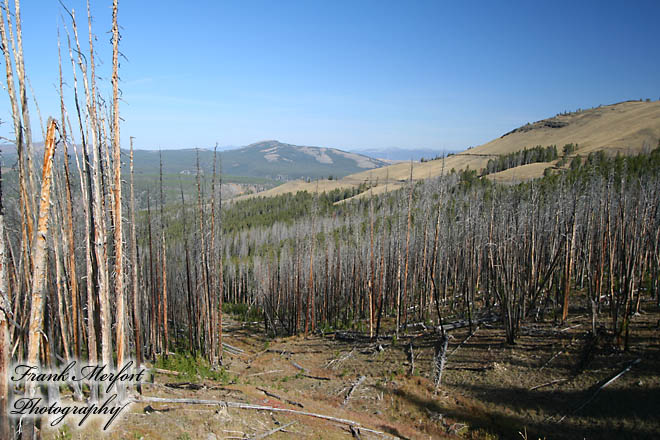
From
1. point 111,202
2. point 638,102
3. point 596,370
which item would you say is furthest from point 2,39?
point 638,102

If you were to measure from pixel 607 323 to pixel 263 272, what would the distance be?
28.8m

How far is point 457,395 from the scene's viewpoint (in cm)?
1216

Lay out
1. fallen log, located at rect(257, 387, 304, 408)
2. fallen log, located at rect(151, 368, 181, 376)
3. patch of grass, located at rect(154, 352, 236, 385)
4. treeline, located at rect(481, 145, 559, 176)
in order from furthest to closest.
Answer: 1. treeline, located at rect(481, 145, 559, 176)
2. patch of grass, located at rect(154, 352, 236, 385)
3. fallen log, located at rect(151, 368, 181, 376)
4. fallen log, located at rect(257, 387, 304, 408)

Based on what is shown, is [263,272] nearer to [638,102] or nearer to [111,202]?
[111,202]

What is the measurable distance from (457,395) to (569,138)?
408 ft

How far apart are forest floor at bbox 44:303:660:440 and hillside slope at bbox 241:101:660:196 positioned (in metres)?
61.1

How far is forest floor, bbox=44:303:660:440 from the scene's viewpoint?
27.7ft

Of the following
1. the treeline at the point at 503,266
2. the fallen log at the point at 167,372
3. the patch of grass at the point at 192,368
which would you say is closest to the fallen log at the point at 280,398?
the patch of grass at the point at 192,368

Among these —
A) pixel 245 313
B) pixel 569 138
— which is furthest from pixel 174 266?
pixel 569 138

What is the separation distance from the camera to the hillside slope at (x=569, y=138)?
78.9 m

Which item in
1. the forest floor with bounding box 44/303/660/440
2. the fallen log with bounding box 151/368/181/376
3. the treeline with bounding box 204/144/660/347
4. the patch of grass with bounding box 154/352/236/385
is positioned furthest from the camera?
the treeline with bounding box 204/144/660/347

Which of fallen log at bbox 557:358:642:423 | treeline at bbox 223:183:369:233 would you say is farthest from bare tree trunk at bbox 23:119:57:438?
treeline at bbox 223:183:369:233

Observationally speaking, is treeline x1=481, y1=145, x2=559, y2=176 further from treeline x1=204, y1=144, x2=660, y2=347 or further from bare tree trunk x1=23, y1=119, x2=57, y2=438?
bare tree trunk x1=23, y1=119, x2=57, y2=438

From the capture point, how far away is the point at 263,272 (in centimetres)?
3644
